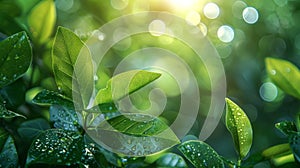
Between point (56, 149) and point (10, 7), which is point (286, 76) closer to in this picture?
point (56, 149)

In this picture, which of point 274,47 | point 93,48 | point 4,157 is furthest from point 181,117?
point 274,47

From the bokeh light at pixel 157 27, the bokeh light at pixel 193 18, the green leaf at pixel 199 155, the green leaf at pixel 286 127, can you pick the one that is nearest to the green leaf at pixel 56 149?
the green leaf at pixel 199 155

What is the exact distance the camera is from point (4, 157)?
1.97ft

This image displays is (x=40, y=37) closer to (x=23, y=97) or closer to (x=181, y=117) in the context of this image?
(x=23, y=97)

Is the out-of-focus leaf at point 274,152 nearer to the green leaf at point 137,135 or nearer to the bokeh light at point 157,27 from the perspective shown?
the green leaf at point 137,135

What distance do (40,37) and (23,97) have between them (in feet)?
0.68

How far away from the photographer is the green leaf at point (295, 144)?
23.4 inches

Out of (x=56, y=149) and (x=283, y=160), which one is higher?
(x=56, y=149)

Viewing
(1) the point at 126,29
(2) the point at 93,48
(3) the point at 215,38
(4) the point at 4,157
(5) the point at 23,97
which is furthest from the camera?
(3) the point at 215,38

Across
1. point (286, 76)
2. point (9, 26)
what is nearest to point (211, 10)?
point (286, 76)

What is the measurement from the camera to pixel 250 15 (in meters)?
1.67

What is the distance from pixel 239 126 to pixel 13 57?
322 millimetres

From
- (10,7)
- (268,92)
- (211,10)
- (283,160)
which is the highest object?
(10,7)

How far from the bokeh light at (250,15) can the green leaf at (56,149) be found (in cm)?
117
